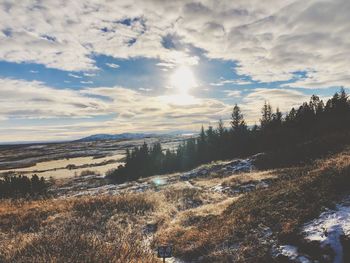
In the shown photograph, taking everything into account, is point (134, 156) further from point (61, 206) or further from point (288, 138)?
point (61, 206)

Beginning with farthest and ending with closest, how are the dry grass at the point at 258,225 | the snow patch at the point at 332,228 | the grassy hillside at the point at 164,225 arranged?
the dry grass at the point at 258,225 < the grassy hillside at the point at 164,225 < the snow patch at the point at 332,228

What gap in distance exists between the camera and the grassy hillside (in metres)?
8.05

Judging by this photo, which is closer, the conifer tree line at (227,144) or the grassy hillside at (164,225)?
the grassy hillside at (164,225)

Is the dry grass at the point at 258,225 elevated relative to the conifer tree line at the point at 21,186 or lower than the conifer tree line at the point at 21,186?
elevated

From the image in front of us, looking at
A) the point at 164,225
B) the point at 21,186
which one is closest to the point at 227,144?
the point at 21,186

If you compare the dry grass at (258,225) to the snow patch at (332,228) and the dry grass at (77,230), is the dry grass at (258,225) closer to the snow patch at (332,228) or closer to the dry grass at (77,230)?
the snow patch at (332,228)

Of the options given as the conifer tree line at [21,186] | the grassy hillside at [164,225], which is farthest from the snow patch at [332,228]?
the conifer tree line at [21,186]

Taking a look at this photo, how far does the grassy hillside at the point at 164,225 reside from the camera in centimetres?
805

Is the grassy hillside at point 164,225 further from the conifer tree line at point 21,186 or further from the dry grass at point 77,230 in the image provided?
the conifer tree line at point 21,186

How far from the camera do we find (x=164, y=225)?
14258 mm

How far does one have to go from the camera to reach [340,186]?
10305mm

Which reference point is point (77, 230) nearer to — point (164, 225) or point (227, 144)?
point (164, 225)

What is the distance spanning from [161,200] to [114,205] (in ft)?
10.6

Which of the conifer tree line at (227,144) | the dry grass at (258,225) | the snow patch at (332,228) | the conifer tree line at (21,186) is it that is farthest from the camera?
the conifer tree line at (227,144)
